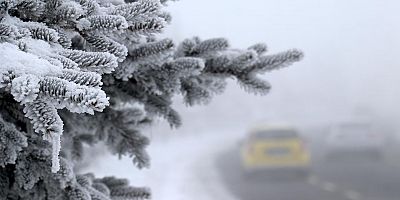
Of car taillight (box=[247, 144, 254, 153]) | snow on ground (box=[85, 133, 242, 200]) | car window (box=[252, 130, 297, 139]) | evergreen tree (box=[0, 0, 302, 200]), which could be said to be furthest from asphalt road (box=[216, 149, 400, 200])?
evergreen tree (box=[0, 0, 302, 200])

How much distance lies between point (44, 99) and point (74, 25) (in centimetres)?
51

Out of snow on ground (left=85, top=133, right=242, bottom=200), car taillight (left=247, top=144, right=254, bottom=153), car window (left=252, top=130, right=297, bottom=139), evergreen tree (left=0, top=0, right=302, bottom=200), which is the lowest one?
evergreen tree (left=0, top=0, right=302, bottom=200)

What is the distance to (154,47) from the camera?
2322mm

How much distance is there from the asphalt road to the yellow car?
33 cm

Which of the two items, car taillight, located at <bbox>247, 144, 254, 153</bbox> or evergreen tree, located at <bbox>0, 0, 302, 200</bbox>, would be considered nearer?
evergreen tree, located at <bbox>0, 0, 302, 200</bbox>

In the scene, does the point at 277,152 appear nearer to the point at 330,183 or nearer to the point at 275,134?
the point at 275,134

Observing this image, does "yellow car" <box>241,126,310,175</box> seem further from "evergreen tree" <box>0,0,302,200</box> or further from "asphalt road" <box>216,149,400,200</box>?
"evergreen tree" <box>0,0,302,200</box>

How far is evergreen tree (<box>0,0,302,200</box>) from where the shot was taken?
148 cm

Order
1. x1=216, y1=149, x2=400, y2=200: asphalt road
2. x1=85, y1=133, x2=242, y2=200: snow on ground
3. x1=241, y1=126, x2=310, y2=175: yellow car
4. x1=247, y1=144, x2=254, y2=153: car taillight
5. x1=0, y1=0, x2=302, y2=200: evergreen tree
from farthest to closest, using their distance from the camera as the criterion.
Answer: x1=247, y1=144, x2=254, y2=153: car taillight → x1=241, y1=126, x2=310, y2=175: yellow car → x1=216, y1=149, x2=400, y2=200: asphalt road → x1=85, y1=133, x2=242, y2=200: snow on ground → x1=0, y1=0, x2=302, y2=200: evergreen tree

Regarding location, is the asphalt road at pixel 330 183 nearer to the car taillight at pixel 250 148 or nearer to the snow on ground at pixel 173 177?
the snow on ground at pixel 173 177

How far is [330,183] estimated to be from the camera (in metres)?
15.3

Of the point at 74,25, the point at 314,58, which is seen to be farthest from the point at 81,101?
the point at 314,58

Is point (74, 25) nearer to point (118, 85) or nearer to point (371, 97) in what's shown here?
point (118, 85)

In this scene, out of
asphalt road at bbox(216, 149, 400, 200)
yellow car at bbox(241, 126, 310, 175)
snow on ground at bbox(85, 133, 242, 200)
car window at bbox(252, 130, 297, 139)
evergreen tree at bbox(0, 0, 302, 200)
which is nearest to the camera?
evergreen tree at bbox(0, 0, 302, 200)
